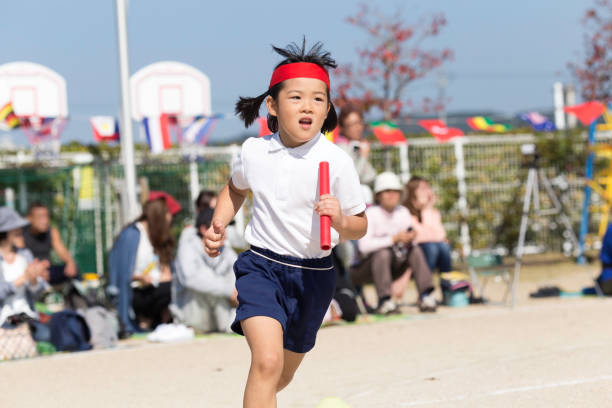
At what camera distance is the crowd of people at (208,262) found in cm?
963

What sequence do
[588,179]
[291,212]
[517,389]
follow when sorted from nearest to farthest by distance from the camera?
[291,212] < [517,389] < [588,179]

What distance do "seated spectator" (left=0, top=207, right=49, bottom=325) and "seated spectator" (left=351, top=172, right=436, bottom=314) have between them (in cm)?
320

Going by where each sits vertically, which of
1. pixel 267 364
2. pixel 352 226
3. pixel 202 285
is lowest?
pixel 202 285

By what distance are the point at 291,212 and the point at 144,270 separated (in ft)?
20.1

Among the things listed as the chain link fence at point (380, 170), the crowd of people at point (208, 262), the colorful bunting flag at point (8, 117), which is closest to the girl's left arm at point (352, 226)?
the crowd of people at point (208, 262)

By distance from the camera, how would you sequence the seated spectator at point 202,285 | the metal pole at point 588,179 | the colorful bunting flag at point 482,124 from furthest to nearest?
the metal pole at point 588,179, the colorful bunting flag at point 482,124, the seated spectator at point 202,285

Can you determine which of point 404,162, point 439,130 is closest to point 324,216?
point 439,130

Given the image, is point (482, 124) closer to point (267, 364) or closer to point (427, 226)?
point (427, 226)

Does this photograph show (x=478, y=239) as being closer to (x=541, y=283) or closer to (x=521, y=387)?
(x=541, y=283)

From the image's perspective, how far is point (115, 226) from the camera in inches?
549

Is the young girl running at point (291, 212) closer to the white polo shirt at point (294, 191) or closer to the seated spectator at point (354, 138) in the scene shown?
the white polo shirt at point (294, 191)

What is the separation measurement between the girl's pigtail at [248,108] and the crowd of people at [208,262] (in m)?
4.51

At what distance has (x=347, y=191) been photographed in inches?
177

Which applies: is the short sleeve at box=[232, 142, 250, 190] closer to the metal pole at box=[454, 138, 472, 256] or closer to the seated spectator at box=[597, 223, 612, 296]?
the seated spectator at box=[597, 223, 612, 296]
